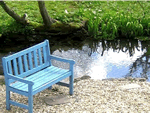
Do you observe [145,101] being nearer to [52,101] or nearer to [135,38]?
[52,101]

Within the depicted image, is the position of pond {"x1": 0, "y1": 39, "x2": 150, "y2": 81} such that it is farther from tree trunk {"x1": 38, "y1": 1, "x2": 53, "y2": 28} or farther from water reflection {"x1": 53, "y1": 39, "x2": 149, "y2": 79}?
tree trunk {"x1": 38, "y1": 1, "x2": 53, "y2": 28}

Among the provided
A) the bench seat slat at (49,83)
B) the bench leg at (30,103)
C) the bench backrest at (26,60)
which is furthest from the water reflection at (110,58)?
the bench leg at (30,103)

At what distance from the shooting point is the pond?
863cm

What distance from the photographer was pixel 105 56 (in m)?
9.88

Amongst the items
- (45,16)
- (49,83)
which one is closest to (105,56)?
(45,16)

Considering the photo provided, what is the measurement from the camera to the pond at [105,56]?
8.63 m

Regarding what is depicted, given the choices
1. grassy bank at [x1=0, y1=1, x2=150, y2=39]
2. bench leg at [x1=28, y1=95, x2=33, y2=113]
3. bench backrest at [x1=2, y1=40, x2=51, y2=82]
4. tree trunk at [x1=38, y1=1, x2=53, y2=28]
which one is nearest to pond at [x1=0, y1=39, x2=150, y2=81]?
grassy bank at [x1=0, y1=1, x2=150, y2=39]

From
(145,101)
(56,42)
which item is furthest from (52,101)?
(56,42)

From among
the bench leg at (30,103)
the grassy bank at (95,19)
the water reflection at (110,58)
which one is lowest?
the water reflection at (110,58)

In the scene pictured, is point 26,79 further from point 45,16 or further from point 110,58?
point 45,16

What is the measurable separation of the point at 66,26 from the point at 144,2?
4852 mm

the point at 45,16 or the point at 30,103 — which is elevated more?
the point at 45,16

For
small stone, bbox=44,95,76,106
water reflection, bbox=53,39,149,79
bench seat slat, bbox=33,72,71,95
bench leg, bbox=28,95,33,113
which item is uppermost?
bench seat slat, bbox=33,72,71,95

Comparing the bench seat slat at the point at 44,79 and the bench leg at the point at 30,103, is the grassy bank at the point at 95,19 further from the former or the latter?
the bench leg at the point at 30,103
